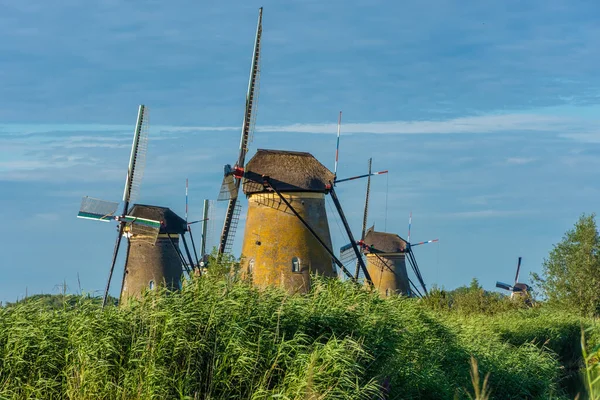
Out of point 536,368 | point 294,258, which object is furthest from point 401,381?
point 294,258

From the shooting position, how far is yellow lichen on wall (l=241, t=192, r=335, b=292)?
23078 mm

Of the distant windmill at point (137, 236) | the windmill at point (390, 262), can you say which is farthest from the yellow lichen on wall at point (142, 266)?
the windmill at point (390, 262)

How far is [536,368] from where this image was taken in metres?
19.1

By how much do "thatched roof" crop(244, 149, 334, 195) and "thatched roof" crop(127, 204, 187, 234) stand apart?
870cm

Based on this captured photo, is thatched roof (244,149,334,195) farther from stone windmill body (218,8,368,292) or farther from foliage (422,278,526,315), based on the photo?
foliage (422,278,526,315)

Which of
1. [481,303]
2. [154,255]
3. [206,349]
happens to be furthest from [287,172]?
[481,303]

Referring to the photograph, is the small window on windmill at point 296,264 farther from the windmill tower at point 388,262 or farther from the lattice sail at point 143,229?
the windmill tower at point 388,262

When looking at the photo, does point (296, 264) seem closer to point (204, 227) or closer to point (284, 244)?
point (284, 244)

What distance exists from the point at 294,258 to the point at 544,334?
931 cm

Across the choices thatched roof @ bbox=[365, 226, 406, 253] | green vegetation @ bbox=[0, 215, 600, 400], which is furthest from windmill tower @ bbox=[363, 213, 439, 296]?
green vegetation @ bbox=[0, 215, 600, 400]

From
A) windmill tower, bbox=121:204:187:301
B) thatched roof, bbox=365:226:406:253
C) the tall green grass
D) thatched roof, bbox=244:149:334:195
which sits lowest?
the tall green grass

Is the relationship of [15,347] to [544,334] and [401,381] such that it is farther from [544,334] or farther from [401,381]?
[544,334]

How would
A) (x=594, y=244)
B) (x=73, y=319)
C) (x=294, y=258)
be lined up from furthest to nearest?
(x=594, y=244)
(x=294, y=258)
(x=73, y=319)

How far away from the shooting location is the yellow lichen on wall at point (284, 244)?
75.7 feet
